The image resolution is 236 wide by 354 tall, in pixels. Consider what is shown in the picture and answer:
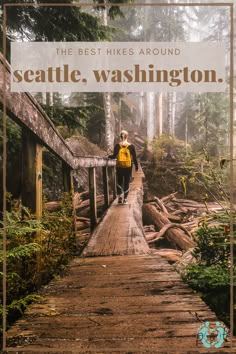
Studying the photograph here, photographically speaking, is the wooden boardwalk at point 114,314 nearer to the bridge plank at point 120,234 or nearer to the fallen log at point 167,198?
the bridge plank at point 120,234

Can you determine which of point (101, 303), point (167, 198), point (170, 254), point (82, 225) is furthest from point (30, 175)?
point (167, 198)

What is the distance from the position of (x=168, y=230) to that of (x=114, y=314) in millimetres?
5462

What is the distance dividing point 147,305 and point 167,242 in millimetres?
5125

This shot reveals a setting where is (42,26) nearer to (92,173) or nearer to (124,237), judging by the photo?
(92,173)

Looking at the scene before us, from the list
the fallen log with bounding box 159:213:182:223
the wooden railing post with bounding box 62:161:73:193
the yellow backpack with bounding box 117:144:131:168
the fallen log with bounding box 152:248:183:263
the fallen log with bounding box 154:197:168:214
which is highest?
the yellow backpack with bounding box 117:144:131:168

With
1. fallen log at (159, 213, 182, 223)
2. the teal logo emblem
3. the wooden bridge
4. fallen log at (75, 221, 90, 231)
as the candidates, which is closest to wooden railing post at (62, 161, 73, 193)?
the wooden bridge

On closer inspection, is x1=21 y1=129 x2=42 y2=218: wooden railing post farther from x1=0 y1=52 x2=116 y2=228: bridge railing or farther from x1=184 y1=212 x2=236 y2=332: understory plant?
x1=184 y1=212 x2=236 y2=332: understory plant

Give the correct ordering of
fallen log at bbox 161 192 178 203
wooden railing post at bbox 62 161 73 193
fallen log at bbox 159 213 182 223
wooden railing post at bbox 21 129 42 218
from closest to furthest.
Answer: wooden railing post at bbox 21 129 42 218 < wooden railing post at bbox 62 161 73 193 < fallen log at bbox 159 213 182 223 < fallen log at bbox 161 192 178 203

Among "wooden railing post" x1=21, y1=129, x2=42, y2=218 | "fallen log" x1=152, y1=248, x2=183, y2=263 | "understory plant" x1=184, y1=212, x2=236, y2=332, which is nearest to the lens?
"wooden railing post" x1=21, y1=129, x2=42, y2=218

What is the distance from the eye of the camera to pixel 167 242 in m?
7.05

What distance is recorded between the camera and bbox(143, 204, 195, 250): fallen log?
6.76 metres

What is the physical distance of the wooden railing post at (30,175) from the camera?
279cm

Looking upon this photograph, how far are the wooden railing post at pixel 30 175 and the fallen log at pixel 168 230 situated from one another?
14.6 feet

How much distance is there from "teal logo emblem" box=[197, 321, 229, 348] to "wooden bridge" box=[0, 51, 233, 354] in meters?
0.03
